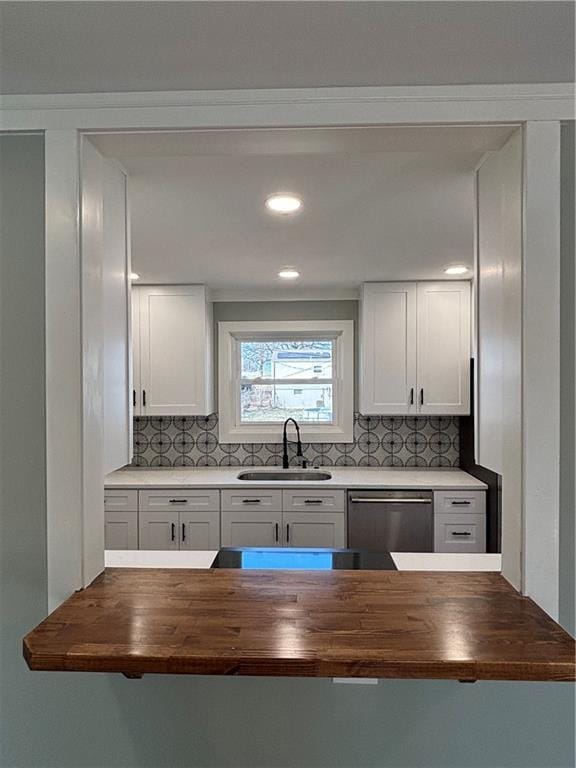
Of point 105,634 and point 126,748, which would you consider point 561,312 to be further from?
point 126,748

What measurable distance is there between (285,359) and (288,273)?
104cm

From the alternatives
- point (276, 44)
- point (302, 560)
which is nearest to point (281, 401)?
point (302, 560)

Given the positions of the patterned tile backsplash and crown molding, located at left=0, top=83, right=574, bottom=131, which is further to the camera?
the patterned tile backsplash

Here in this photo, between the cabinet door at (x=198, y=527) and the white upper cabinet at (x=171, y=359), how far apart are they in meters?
0.74

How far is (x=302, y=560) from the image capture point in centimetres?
185

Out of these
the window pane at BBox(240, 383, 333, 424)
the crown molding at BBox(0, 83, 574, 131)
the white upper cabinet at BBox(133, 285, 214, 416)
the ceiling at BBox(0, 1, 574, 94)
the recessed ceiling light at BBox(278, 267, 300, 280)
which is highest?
the recessed ceiling light at BBox(278, 267, 300, 280)

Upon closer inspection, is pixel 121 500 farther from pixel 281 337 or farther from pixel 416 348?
pixel 416 348

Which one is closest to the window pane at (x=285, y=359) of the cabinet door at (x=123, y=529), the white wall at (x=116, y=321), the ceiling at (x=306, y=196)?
the ceiling at (x=306, y=196)

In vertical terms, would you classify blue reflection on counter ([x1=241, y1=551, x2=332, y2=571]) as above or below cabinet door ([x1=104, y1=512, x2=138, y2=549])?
above

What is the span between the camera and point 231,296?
11.9ft

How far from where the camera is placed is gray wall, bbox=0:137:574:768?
116cm

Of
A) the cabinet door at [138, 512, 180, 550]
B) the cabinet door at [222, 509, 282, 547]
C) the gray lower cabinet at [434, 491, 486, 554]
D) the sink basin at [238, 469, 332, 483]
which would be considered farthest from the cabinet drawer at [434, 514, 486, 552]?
the cabinet door at [138, 512, 180, 550]

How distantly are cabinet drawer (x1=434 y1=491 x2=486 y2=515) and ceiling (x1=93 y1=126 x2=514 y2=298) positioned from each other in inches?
60.8

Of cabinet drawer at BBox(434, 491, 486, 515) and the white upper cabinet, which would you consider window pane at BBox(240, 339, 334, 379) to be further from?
cabinet drawer at BBox(434, 491, 486, 515)
